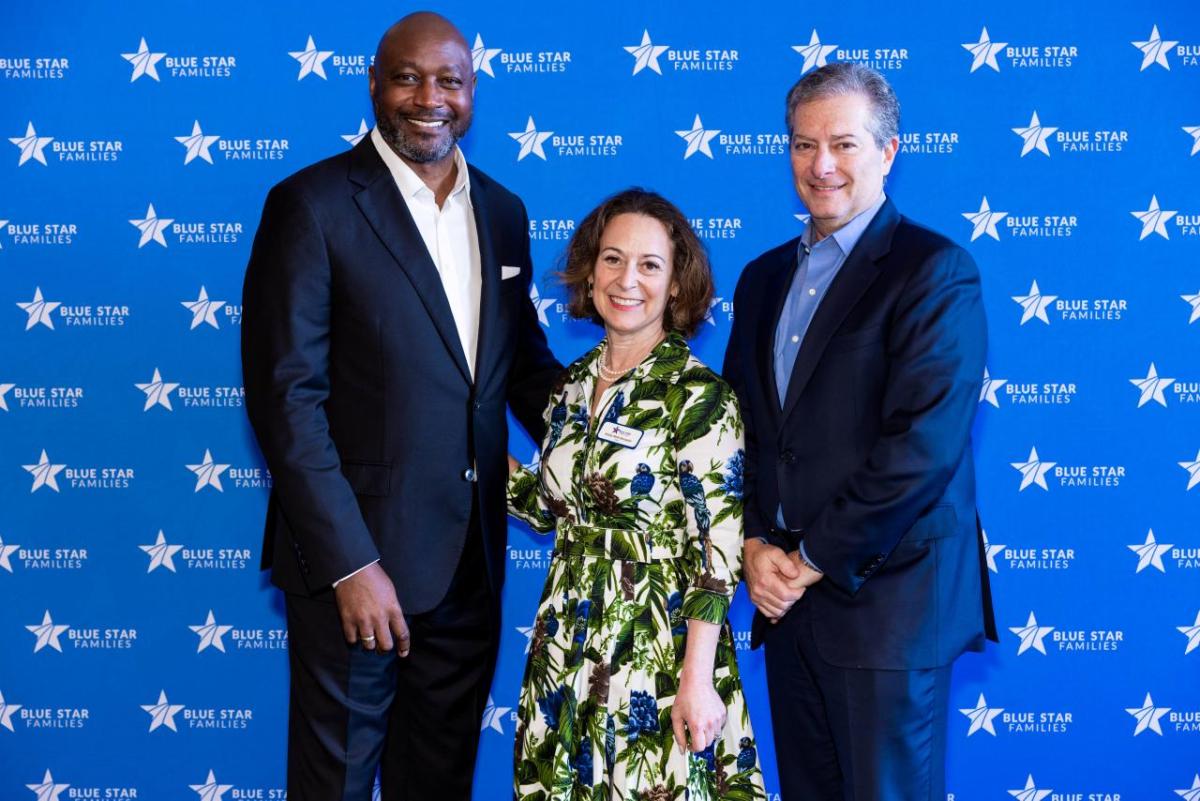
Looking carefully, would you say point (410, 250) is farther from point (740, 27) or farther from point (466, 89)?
point (740, 27)

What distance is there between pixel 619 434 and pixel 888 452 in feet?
1.71

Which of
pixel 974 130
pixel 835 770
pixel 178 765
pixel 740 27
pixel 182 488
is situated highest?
pixel 740 27

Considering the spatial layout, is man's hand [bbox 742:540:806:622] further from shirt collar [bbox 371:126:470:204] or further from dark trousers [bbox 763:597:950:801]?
shirt collar [bbox 371:126:470:204]

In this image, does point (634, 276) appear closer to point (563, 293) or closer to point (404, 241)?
point (404, 241)

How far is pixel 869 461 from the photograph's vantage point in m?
2.04

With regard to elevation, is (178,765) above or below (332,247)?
below

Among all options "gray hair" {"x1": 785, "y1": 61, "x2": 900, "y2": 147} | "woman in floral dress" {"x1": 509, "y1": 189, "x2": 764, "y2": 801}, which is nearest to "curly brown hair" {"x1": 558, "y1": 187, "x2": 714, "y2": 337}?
"woman in floral dress" {"x1": 509, "y1": 189, "x2": 764, "y2": 801}

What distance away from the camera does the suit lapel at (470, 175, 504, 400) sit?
Result: 2.33 meters

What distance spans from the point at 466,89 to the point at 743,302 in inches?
31.3

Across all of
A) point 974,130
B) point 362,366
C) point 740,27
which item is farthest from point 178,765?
point 974,130

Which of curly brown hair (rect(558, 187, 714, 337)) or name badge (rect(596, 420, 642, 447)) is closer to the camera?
name badge (rect(596, 420, 642, 447))

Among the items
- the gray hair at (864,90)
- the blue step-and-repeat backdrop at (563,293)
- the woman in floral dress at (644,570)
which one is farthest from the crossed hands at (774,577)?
the blue step-and-repeat backdrop at (563,293)

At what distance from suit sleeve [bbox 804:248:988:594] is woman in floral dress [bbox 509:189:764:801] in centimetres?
22

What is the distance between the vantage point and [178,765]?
Answer: 11.7ft
